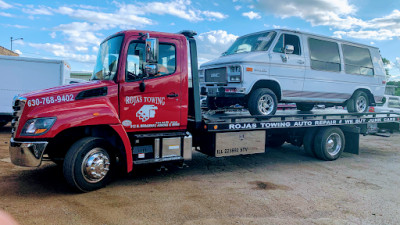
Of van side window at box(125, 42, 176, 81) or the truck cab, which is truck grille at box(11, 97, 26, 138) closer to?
the truck cab

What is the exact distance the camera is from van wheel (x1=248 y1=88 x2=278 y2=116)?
712 cm

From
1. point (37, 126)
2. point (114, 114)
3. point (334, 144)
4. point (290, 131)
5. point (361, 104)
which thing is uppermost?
point (361, 104)

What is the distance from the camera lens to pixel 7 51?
33.2 m

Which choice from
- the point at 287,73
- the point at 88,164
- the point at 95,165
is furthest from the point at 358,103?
the point at 88,164

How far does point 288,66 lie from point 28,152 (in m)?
5.69

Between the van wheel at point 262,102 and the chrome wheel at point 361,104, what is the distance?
11.1ft

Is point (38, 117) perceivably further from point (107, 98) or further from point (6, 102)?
point (6, 102)

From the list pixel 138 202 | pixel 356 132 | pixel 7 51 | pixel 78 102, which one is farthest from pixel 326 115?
pixel 7 51

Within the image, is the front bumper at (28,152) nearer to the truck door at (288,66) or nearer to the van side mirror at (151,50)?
the van side mirror at (151,50)

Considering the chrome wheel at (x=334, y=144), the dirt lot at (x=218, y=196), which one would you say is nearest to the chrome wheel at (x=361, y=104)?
the chrome wheel at (x=334, y=144)

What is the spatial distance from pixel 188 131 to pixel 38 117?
2692 mm

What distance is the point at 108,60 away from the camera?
5668 millimetres

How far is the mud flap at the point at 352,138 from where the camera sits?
880 cm

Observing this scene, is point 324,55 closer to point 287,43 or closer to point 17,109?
point 287,43
